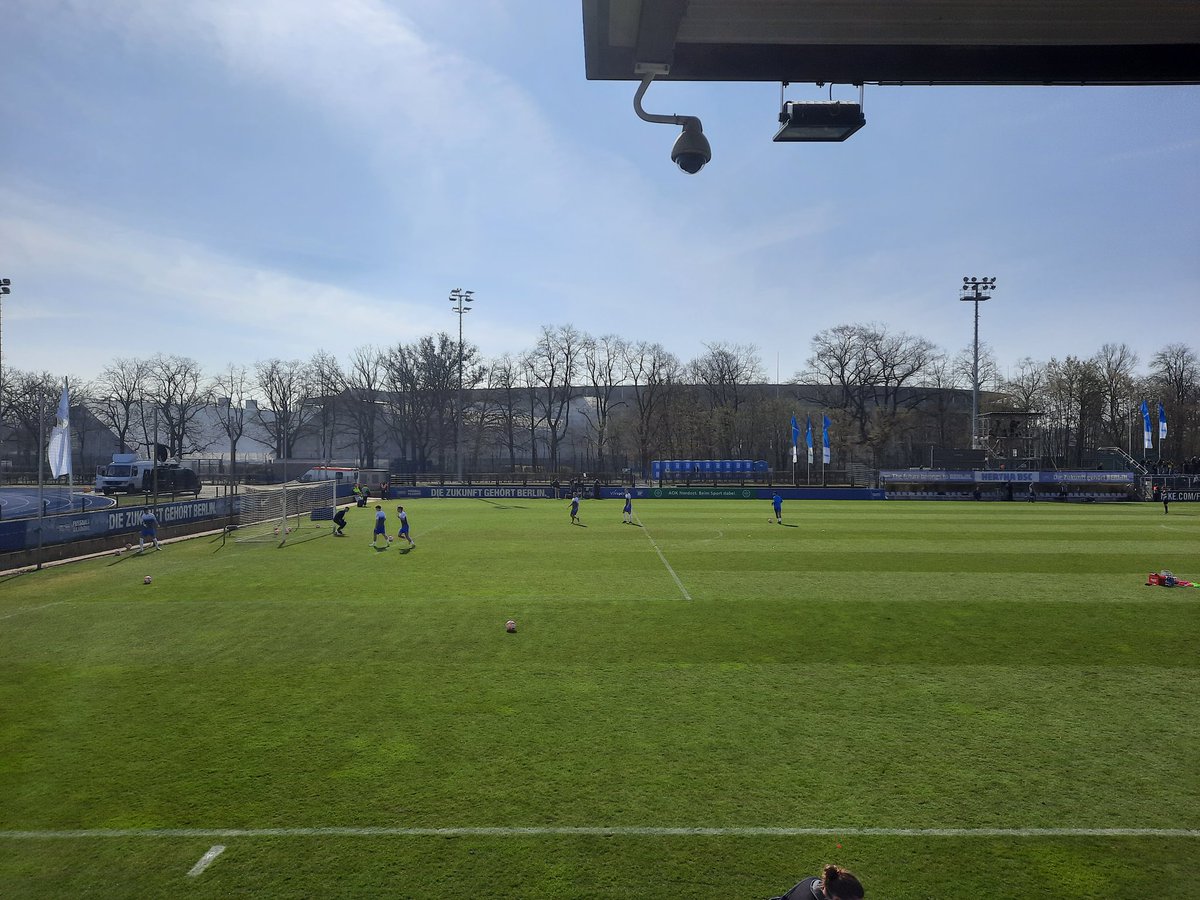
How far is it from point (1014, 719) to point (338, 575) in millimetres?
17004

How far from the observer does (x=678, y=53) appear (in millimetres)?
4352

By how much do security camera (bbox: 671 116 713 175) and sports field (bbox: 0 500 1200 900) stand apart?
5446 mm

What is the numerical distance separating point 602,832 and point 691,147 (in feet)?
19.1

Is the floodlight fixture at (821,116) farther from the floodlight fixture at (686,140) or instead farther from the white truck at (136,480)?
the white truck at (136,480)

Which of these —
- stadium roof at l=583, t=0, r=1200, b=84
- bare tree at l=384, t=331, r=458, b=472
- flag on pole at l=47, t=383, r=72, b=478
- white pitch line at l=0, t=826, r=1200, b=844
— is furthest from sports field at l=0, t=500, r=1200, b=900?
bare tree at l=384, t=331, r=458, b=472

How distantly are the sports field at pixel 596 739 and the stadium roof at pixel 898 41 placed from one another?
5.99 meters

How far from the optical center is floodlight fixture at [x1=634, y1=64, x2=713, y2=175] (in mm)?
4380

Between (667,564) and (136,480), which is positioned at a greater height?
(136,480)

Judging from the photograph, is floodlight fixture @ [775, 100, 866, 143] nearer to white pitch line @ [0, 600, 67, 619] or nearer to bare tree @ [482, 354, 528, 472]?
white pitch line @ [0, 600, 67, 619]

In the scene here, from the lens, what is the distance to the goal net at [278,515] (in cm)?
3012

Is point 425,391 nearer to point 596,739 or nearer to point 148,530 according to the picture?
point 148,530

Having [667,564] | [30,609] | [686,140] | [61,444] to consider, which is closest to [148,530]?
[61,444]

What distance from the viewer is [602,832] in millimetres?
6473

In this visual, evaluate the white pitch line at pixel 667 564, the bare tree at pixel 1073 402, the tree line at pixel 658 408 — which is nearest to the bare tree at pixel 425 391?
the tree line at pixel 658 408
